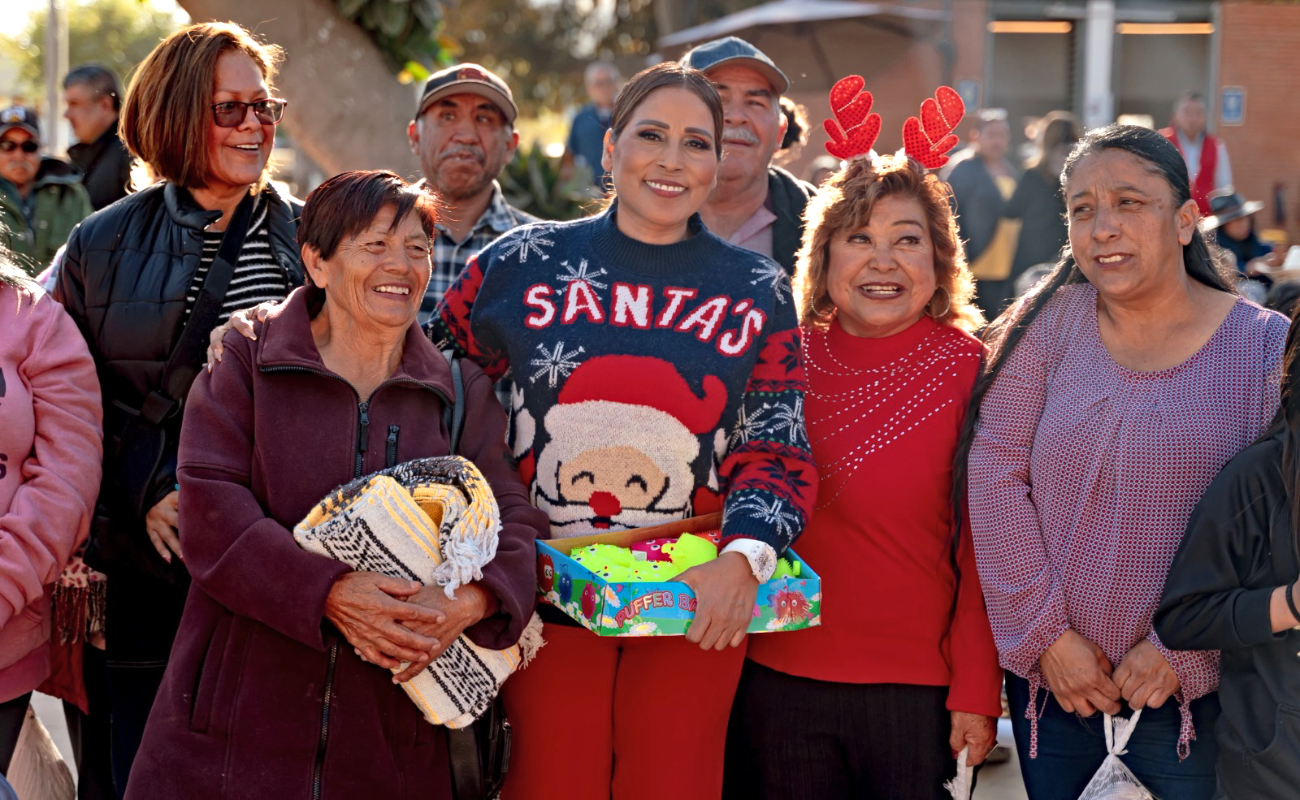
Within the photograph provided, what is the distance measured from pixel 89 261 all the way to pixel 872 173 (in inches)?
82.6

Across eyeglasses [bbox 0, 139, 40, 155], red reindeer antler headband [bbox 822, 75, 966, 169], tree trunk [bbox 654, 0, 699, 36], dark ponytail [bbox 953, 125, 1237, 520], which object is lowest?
dark ponytail [bbox 953, 125, 1237, 520]

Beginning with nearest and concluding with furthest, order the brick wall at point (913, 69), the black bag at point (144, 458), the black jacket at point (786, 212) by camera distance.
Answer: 1. the black bag at point (144, 458)
2. the black jacket at point (786, 212)
3. the brick wall at point (913, 69)

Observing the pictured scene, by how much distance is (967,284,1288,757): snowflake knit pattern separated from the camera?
2.83 meters

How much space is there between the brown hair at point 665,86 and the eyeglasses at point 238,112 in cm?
102

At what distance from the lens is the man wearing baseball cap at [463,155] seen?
458 cm

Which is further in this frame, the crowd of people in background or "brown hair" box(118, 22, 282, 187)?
"brown hair" box(118, 22, 282, 187)

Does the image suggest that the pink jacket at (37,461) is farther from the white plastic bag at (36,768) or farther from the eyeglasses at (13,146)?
the eyeglasses at (13,146)

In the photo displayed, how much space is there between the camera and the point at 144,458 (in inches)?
127

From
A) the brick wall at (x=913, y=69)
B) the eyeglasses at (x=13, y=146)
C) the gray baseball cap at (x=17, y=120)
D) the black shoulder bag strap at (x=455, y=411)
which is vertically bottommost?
the black shoulder bag strap at (x=455, y=411)

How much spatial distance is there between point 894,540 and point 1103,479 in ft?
1.72

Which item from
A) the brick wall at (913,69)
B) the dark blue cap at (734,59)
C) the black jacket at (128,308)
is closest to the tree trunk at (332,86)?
the dark blue cap at (734,59)

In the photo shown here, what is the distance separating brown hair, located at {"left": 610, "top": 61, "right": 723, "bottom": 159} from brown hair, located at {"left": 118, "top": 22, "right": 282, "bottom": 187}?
1114 mm

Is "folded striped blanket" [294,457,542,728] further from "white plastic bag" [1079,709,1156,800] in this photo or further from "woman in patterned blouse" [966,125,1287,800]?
"white plastic bag" [1079,709,1156,800]

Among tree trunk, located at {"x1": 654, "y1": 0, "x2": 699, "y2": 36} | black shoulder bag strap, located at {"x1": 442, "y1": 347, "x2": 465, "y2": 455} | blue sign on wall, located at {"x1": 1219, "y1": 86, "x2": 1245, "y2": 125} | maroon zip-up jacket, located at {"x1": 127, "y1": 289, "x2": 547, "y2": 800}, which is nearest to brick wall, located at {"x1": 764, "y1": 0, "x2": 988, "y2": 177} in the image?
tree trunk, located at {"x1": 654, "y1": 0, "x2": 699, "y2": 36}
